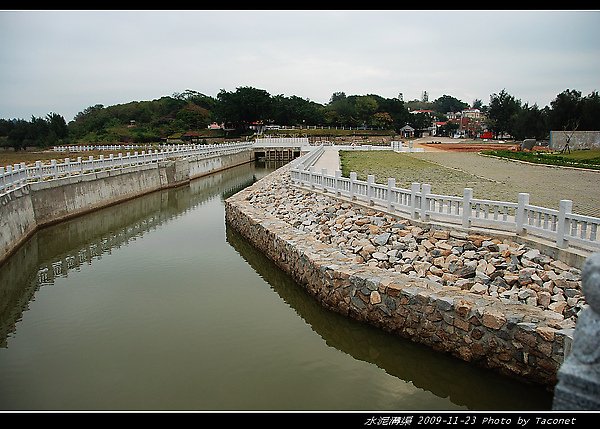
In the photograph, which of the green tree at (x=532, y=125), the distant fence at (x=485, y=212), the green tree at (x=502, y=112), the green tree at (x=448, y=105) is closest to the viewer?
the distant fence at (x=485, y=212)

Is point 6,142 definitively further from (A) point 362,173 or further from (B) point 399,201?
(B) point 399,201

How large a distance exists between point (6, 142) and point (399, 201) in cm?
4907

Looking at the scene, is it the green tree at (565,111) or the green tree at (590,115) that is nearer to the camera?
the green tree at (590,115)

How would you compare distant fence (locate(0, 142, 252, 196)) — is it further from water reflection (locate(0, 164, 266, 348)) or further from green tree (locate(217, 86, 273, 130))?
green tree (locate(217, 86, 273, 130))

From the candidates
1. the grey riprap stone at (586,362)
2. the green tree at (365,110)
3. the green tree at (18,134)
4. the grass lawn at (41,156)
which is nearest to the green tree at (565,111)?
the green tree at (365,110)

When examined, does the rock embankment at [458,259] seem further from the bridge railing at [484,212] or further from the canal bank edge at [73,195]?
the canal bank edge at [73,195]

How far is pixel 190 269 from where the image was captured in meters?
12.5

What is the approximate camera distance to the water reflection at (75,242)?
11.2 meters

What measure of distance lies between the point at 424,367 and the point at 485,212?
341cm

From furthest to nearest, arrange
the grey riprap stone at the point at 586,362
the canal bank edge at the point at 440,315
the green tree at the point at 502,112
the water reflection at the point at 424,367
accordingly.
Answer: the green tree at the point at 502,112, the water reflection at the point at 424,367, the canal bank edge at the point at 440,315, the grey riprap stone at the point at 586,362

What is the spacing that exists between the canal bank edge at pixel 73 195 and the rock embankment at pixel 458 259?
9468 millimetres
